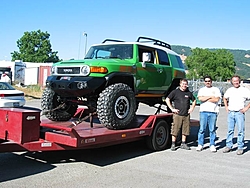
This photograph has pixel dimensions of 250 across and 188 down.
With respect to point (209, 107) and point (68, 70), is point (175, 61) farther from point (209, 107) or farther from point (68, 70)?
point (68, 70)

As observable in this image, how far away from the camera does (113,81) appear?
717 centimetres

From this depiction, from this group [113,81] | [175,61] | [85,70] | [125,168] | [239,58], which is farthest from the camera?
[239,58]

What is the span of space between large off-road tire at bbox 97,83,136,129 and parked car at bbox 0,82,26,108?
5.87m

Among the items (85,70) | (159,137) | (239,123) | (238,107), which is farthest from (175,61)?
Result: (85,70)

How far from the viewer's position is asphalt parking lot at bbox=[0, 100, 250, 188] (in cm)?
537

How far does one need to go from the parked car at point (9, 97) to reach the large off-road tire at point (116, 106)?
19.3 ft

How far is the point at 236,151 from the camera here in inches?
322

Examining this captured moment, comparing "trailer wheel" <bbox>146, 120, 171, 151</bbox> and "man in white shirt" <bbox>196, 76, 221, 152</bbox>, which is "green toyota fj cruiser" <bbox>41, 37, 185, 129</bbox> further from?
"man in white shirt" <bbox>196, 76, 221, 152</bbox>

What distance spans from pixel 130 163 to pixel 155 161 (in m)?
0.57

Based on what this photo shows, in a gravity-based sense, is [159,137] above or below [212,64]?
below

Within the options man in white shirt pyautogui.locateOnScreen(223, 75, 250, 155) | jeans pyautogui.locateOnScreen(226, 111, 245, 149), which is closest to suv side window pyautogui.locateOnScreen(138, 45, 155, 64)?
man in white shirt pyautogui.locateOnScreen(223, 75, 250, 155)

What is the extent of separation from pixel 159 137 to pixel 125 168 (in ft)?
6.52

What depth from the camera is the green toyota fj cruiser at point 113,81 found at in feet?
22.0

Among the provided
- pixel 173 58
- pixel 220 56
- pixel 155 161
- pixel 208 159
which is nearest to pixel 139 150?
pixel 155 161
